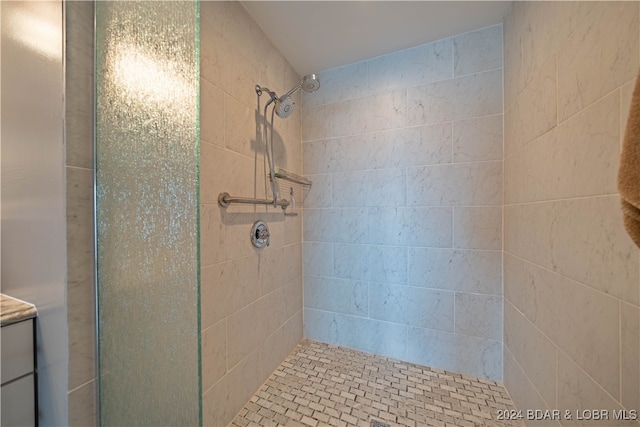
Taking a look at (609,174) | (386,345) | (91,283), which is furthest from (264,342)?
(609,174)

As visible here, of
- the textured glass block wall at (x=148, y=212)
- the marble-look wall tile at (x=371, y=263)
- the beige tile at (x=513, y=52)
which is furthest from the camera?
the marble-look wall tile at (x=371, y=263)

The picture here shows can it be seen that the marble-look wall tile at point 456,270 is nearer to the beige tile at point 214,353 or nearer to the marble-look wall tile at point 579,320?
the marble-look wall tile at point 579,320

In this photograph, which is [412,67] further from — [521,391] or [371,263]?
[521,391]

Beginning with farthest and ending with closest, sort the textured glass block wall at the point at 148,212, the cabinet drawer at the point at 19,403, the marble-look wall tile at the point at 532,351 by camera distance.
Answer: the marble-look wall tile at the point at 532,351
the cabinet drawer at the point at 19,403
the textured glass block wall at the point at 148,212

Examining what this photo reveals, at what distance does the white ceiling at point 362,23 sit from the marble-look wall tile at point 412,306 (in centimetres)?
148

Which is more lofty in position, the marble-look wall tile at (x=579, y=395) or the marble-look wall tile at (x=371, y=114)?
the marble-look wall tile at (x=371, y=114)

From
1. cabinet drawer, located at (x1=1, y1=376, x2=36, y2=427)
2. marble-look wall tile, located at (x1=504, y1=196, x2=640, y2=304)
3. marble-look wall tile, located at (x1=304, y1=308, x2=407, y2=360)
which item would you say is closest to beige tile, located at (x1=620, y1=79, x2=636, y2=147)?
marble-look wall tile, located at (x1=504, y1=196, x2=640, y2=304)

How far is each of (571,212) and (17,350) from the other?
167 cm

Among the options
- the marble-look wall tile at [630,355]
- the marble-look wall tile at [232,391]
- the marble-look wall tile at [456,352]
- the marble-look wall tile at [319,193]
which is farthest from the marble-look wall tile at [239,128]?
the marble-look wall tile at [456,352]

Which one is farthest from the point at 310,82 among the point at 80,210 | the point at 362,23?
the point at 80,210

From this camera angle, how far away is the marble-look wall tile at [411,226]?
4.40 ft

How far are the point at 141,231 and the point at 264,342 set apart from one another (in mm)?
985

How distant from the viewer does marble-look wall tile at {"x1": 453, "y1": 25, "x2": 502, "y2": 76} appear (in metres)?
1.23

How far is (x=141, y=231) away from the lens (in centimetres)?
58
